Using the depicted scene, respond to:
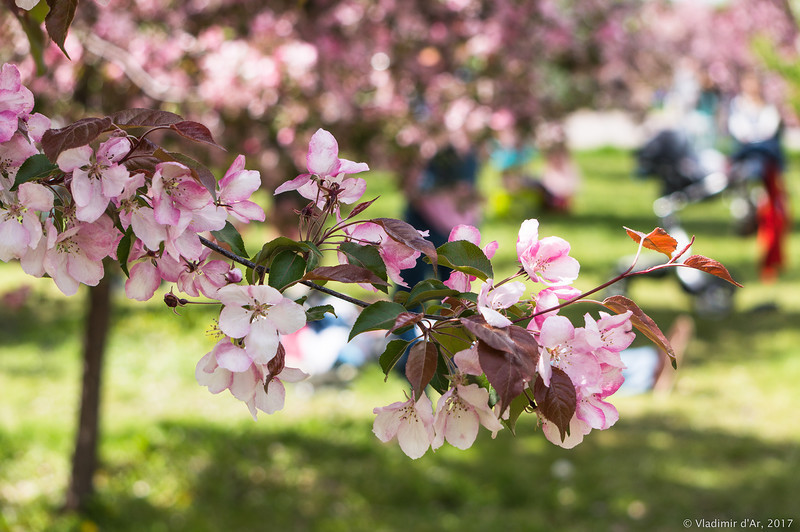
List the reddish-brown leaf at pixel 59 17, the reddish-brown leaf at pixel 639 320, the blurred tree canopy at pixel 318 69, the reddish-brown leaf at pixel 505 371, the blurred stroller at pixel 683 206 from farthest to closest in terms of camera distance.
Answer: the blurred stroller at pixel 683 206
the blurred tree canopy at pixel 318 69
the reddish-brown leaf at pixel 59 17
the reddish-brown leaf at pixel 639 320
the reddish-brown leaf at pixel 505 371

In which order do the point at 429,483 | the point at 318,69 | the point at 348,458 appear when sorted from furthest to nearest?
the point at 348,458 → the point at 429,483 → the point at 318,69

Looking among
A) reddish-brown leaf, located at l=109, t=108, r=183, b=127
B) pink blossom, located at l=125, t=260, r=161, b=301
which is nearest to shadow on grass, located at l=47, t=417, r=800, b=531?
pink blossom, located at l=125, t=260, r=161, b=301

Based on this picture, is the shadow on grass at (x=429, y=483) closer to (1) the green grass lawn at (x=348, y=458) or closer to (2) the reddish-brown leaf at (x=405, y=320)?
(1) the green grass lawn at (x=348, y=458)

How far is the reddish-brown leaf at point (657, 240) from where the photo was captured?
2.74ft

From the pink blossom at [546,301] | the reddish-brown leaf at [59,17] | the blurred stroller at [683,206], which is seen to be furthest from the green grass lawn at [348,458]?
the pink blossom at [546,301]

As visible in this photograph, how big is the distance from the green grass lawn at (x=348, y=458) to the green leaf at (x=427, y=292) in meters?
1.52

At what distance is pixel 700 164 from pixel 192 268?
7778 millimetres

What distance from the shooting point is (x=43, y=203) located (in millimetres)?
778

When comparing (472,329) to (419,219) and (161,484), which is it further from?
(419,219)

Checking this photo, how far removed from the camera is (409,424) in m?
0.81

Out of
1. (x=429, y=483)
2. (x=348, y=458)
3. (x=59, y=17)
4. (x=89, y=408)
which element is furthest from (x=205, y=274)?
(x=348, y=458)

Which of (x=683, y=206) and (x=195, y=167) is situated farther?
(x=683, y=206)

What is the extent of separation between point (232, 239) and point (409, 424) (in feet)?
0.81

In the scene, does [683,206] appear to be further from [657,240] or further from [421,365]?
[421,365]
